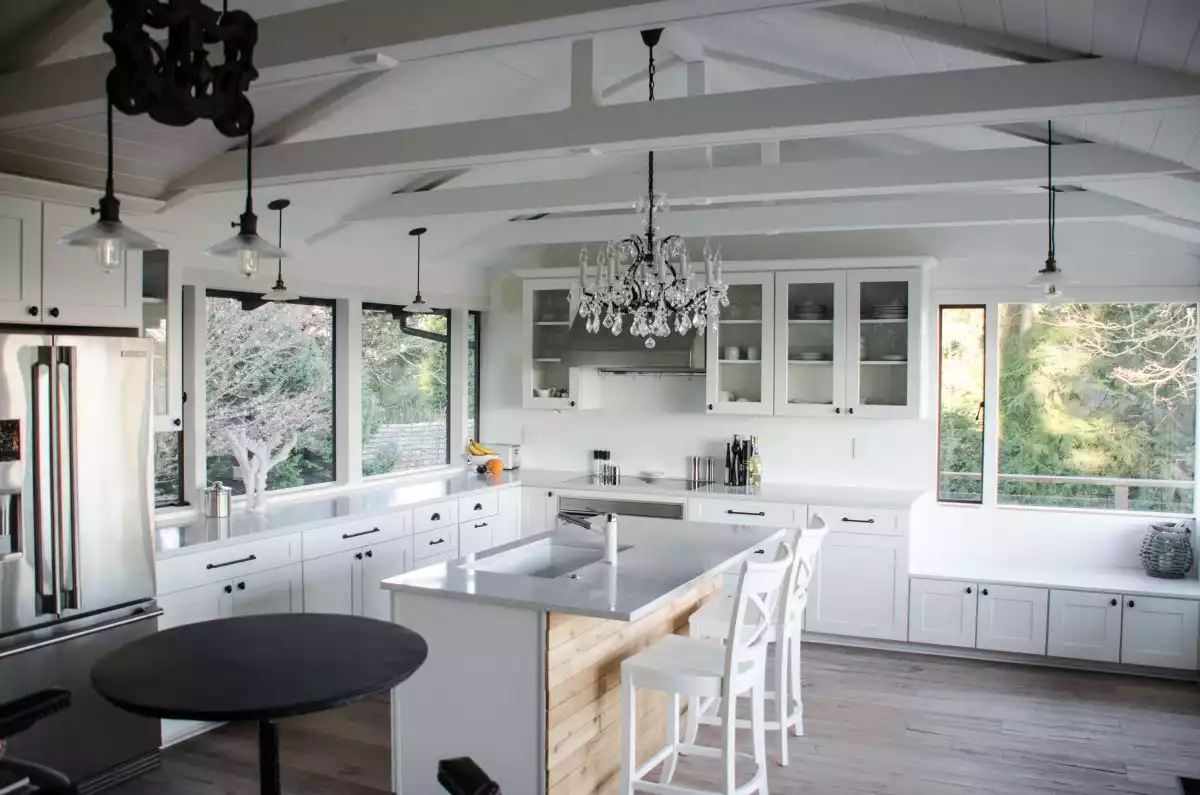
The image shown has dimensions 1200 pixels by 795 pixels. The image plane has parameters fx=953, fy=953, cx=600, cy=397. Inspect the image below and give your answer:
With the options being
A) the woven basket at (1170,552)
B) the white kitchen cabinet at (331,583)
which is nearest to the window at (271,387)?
the white kitchen cabinet at (331,583)

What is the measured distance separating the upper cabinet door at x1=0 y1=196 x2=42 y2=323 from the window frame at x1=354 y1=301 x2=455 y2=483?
2494mm

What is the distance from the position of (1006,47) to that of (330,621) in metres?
2.77

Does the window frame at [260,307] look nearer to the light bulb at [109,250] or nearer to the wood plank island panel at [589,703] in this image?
the wood plank island panel at [589,703]

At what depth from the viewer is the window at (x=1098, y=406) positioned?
5586 mm

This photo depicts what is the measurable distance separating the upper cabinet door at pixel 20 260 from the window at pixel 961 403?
16.3ft

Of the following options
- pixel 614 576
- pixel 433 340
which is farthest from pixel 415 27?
pixel 433 340

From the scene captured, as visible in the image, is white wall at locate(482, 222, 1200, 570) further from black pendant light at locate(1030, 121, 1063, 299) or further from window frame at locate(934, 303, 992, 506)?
black pendant light at locate(1030, 121, 1063, 299)

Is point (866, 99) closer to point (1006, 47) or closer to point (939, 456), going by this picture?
point (1006, 47)

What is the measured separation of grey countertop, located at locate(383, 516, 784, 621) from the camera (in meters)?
3.16

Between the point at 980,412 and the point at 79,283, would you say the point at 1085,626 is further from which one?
the point at 79,283

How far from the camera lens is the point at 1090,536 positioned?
5750 mm

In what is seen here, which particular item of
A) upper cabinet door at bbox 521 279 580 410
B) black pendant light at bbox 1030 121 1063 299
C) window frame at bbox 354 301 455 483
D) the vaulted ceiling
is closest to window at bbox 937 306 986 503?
the vaulted ceiling

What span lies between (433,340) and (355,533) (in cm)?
217

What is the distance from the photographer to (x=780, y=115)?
3.19 m
